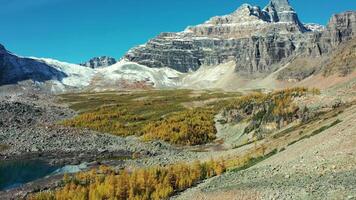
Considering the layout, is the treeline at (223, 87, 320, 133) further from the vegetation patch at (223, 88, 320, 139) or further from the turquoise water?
the turquoise water

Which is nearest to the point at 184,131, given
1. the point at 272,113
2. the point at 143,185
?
the point at 272,113

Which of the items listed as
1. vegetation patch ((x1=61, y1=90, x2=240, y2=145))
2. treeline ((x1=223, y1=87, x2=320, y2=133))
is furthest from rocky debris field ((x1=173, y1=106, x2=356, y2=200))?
vegetation patch ((x1=61, y1=90, x2=240, y2=145))

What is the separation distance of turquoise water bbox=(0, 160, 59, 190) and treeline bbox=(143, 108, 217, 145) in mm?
33667

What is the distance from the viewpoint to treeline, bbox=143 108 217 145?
364 ft

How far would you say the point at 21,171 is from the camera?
81.8 metres

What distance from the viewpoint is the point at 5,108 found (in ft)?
487

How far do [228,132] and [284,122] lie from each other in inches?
907

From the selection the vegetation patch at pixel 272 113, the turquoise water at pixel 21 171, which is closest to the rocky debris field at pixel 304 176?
the turquoise water at pixel 21 171

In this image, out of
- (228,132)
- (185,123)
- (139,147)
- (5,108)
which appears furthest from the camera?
(5,108)

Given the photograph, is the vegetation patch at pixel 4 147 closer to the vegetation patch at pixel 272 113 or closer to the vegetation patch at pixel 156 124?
the vegetation patch at pixel 156 124

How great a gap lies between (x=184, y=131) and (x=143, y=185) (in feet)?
207

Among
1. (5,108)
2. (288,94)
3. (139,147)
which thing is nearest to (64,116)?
(5,108)

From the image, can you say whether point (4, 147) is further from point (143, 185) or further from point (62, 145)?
point (143, 185)

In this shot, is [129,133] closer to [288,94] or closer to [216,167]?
[288,94]
